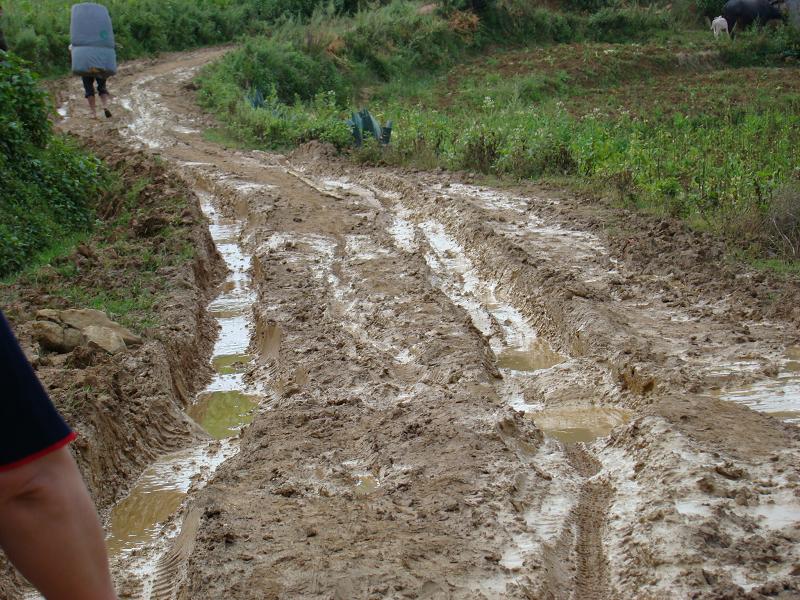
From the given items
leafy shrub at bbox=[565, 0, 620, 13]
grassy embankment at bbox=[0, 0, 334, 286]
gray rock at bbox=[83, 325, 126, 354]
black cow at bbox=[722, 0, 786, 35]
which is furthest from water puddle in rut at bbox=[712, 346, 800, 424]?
leafy shrub at bbox=[565, 0, 620, 13]

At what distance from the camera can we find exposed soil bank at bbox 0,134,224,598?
5078 millimetres

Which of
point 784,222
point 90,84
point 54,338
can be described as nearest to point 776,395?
point 784,222

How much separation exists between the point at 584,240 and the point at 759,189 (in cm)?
191

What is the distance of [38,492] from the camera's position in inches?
58.0

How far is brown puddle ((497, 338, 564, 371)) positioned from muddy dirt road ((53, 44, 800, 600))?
0.03 meters

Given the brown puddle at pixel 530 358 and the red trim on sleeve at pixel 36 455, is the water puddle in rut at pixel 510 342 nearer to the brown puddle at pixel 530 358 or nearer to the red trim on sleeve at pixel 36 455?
the brown puddle at pixel 530 358

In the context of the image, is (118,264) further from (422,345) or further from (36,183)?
(422,345)

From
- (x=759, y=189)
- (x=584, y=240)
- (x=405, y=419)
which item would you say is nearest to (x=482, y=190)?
(x=584, y=240)

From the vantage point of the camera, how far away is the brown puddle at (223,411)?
5992mm

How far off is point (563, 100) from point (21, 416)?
68.2 ft

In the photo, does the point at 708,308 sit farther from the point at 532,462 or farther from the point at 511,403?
the point at 532,462

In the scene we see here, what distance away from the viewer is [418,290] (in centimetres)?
776

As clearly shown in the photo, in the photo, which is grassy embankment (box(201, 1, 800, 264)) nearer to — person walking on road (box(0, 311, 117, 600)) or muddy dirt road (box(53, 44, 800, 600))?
muddy dirt road (box(53, 44, 800, 600))

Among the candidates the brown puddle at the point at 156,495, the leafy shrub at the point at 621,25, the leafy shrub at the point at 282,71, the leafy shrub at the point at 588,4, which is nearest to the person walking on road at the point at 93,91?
the leafy shrub at the point at 282,71
